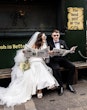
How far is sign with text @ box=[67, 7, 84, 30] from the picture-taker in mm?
5582

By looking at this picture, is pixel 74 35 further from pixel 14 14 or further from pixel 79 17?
pixel 14 14

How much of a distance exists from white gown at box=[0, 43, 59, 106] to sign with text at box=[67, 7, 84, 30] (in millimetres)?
1549

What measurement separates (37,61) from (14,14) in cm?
154

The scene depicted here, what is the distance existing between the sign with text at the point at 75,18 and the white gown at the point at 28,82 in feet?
5.08

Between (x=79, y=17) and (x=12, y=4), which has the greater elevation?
(x=12, y=4)

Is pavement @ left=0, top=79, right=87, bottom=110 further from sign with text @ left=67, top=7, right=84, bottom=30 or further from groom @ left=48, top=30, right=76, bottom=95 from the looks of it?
sign with text @ left=67, top=7, right=84, bottom=30

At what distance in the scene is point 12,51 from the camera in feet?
17.3

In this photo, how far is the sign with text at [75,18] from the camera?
558cm

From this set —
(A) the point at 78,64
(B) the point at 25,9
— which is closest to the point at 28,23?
(B) the point at 25,9

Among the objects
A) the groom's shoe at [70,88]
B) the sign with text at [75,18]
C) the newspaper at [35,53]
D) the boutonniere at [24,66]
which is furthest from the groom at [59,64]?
the sign with text at [75,18]

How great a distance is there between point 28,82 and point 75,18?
7.19 feet

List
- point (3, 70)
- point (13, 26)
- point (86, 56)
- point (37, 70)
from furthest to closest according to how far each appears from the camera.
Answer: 1. point (86, 56)
2. point (13, 26)
3. point (3, 70)
4. point (37, 70)

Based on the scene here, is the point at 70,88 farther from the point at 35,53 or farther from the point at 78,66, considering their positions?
the point at 35,53

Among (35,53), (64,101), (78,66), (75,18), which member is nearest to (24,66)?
(35,53)
